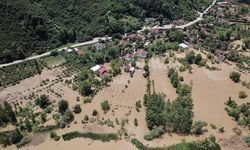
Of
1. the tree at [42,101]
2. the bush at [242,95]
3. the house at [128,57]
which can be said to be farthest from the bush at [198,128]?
the tree at [42,101]

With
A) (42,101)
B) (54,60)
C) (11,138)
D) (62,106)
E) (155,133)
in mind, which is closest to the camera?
(155,133)

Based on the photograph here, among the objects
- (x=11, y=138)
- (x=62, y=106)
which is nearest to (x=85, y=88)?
(x=62, y=106)

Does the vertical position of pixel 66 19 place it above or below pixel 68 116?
above

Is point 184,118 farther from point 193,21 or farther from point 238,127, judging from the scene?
point 193,21

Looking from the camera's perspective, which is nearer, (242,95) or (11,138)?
(11,138)

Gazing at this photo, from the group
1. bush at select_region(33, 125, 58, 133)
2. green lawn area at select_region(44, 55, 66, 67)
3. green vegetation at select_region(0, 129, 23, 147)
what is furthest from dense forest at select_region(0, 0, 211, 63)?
green vegetation at select_region(0, 129, 23, 147)

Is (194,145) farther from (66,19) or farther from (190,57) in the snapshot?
(66,19)

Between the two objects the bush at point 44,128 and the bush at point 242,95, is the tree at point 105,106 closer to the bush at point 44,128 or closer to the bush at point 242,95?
the bush at point 44,128

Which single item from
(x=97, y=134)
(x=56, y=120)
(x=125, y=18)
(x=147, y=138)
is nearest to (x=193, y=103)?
(x=147, y=138)
